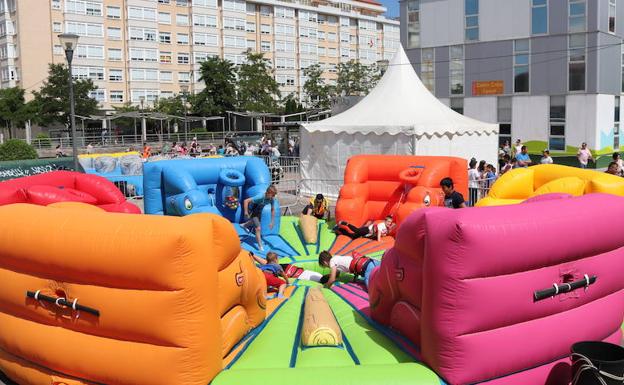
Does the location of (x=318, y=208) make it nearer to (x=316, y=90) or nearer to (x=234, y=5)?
(x=316, y=90)

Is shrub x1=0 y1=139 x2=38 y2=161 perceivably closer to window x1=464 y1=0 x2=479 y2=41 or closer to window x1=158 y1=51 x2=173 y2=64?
window x1=464 y1=0 x2=479 y2=41

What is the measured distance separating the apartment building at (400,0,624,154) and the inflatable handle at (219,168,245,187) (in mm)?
17685

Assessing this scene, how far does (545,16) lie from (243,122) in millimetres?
36502

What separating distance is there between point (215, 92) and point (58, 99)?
12.4m

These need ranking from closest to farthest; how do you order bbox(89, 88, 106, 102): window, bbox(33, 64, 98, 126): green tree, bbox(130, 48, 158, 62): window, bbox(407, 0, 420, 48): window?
bbox(407, 0, 420, 48): window < bbox(33, 64, 98, 126): green tree < bbox(89, 88, 106, 102): window < bbox(130, 48, 158, 62): window

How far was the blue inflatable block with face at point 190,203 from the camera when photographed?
10.2 metres

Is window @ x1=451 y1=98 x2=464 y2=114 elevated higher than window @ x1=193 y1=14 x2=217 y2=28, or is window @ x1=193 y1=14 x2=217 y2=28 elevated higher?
window @ x1=193 y1=14 x2=217 y2=28

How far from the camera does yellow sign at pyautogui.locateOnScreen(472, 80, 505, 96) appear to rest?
85.0ft

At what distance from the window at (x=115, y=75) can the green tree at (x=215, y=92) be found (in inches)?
274

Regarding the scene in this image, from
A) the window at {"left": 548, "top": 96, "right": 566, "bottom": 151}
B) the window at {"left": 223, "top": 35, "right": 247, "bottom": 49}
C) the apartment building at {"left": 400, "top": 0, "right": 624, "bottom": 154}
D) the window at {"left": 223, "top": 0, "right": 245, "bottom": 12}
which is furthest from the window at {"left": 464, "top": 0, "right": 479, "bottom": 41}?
the window at {"left": 223, "top": 0, "right": 245, "bottom": 12}

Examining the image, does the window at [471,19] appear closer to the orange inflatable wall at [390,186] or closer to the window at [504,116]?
the window at [504,116]

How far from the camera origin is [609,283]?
18.4 ft

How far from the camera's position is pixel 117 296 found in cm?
482


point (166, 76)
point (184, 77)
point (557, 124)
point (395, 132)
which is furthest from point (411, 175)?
point (184, 77)
